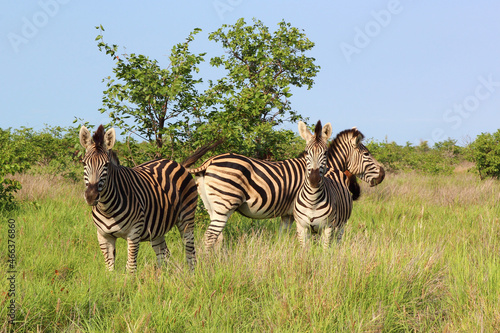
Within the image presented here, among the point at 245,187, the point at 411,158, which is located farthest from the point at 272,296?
the point at 411,158

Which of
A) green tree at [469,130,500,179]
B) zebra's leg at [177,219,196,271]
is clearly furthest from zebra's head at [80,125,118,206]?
green tree at [469,130,500,179]

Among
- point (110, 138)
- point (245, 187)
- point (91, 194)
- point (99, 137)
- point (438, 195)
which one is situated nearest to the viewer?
point (91, 194)

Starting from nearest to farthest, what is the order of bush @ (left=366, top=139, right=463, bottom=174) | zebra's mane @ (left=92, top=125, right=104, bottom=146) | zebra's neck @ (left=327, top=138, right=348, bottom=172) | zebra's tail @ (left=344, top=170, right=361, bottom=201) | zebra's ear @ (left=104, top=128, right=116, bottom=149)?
zebra's mane @ (left=92, top=125, right=104, bottom=146) → zebra's ear @ (left=104, top=128, right=116, bottom=149) → zebra's neck @ (left=327, top=138, right=348, bottom=172) → zebra's tail @ (left=344, top=170, right=361, bottom=201) → bush @ (left=366, top=139, right=463, bottom=174)

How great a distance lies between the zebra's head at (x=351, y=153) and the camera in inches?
330

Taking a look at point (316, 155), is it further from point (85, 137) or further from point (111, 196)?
point (85, 137)

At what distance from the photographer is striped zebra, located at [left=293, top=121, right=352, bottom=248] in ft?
19.1

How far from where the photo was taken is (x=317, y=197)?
6.07 meters

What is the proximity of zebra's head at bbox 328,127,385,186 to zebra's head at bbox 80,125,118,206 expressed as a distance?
4775 mm

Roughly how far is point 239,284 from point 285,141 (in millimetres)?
5540

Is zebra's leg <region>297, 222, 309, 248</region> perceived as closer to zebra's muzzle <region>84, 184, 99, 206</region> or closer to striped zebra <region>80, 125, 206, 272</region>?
striped zebra <region>80, 125, 206, 272</region>

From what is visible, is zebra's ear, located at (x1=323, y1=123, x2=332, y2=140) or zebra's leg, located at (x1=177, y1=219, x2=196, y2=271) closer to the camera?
zebra's ear, located at (x1=323, y1=123, x2=332, y2=140)

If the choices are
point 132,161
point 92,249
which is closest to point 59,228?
point 92,249

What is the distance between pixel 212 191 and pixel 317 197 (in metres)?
1.76

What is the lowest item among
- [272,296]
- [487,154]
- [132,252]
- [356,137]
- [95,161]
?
[272,296]
